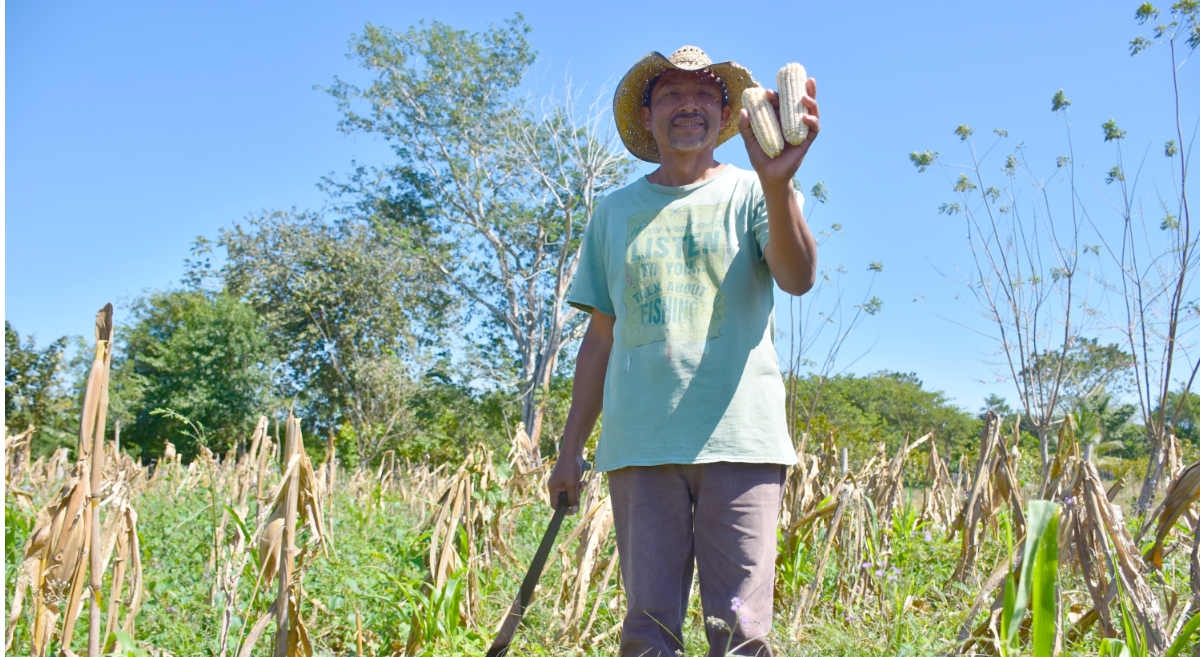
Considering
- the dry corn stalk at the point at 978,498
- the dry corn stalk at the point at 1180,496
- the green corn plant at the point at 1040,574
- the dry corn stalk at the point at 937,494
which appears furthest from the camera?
the dry corn stalk at the point at 937,494

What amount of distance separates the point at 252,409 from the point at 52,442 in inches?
172

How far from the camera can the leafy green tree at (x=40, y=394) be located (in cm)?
1606

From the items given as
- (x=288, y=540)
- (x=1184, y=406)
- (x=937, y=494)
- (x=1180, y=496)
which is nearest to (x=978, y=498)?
(x=1184, y=406)

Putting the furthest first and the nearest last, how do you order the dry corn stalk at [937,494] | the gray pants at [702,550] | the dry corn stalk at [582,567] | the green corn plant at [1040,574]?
the dry corn stalk at [937,494] < the dry corn stalk at [582,567] < the gray pants at [702,550] < the green corn plant at [1040,574]

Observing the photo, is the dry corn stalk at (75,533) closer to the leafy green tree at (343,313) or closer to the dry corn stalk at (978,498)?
the dry corn stalk at (978,498)

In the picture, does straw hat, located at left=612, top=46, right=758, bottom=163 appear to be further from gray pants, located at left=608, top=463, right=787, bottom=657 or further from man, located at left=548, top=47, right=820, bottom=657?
gray pants, located at left=608, top=463, right=787, bottom=657

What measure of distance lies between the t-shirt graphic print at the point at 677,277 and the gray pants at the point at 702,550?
31 centimetres

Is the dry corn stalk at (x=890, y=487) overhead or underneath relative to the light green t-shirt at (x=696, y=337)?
underneath

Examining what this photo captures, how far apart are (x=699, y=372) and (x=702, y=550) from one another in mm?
384

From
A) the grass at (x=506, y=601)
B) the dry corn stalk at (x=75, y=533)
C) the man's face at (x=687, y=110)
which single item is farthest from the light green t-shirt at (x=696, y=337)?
the dry corn stalk at (x=75, y=533)

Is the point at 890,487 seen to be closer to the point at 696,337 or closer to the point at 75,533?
the point at 696,337

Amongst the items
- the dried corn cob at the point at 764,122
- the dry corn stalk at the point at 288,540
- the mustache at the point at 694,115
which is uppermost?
the mustache at the point at 694,115

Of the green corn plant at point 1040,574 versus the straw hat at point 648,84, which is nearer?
the green corn plant at point 1040,574

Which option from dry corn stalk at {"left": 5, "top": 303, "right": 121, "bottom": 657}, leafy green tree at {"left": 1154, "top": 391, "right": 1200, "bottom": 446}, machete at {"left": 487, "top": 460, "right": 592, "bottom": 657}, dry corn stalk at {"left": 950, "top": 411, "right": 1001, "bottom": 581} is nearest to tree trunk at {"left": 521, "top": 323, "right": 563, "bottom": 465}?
leafy green tree at {"left": 1154, "top": 391, "right": 1200, "bottom": 446}
